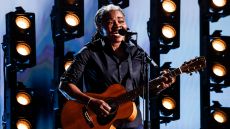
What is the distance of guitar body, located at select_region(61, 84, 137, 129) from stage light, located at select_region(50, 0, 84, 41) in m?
2.44

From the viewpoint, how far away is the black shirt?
16.3 ft

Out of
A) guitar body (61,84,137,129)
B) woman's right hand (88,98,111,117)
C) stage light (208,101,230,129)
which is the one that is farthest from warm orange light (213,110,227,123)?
woman's right hand (88,98,111,117)

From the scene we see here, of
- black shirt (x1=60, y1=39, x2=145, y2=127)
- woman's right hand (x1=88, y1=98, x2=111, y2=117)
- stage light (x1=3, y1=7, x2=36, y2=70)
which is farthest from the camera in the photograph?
stage light (x1=3, y1=7, x2=36, y2=70)

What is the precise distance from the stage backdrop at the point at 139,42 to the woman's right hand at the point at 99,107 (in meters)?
2.80

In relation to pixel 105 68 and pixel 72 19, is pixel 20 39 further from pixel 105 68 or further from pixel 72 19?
pixel 105 68

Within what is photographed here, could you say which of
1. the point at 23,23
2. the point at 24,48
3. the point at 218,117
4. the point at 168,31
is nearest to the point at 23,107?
the point at 24,48

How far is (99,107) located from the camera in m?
4.86

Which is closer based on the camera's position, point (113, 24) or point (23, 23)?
point (113, 24)

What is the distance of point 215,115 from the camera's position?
774 centimetres

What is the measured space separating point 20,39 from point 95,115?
8.44ft

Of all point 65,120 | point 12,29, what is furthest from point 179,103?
point 65,120

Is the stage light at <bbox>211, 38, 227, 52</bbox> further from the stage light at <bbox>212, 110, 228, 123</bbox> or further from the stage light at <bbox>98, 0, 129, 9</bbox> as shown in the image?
the stage light at <bbox>98, 0, 129, 9</bbox>

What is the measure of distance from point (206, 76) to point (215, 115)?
1.46 feet

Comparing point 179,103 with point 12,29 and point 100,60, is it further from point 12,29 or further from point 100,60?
point 100,60
